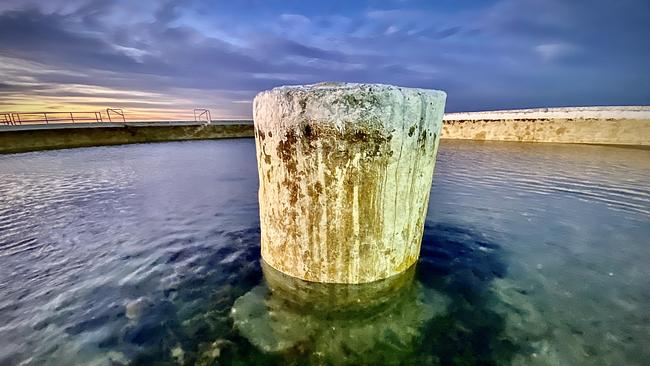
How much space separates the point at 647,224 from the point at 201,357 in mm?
5393

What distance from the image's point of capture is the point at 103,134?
51.4 ft

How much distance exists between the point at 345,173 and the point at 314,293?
1.05 m

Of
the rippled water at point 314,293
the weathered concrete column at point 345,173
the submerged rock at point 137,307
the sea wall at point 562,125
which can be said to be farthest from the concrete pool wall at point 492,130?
the submerged rock at point 137,307

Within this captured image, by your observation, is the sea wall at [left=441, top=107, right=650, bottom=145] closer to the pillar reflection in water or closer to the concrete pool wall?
the concrete pool wall

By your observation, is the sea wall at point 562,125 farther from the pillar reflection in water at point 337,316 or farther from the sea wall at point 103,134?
the sea wall at point 103,134

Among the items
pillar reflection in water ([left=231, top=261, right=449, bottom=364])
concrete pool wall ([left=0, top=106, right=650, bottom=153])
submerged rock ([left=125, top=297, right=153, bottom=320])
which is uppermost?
concrete pool wall ([left=0, top=106, right=650, bottom=153])

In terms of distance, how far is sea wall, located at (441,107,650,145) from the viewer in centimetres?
1214

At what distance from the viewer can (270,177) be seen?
246 cm

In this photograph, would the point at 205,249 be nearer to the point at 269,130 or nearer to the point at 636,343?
the point at 269,130

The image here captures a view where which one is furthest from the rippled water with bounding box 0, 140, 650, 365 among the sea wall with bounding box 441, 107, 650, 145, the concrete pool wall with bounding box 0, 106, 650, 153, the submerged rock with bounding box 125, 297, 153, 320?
the concrete pool wall with bounding box 0, 106, 650, 153

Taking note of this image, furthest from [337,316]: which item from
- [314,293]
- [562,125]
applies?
[562,125]

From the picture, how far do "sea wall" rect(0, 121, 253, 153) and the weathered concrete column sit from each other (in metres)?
17.3

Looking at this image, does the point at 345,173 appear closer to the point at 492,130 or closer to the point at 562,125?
the point at 562,125

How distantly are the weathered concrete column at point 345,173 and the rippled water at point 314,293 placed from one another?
0.94ft
